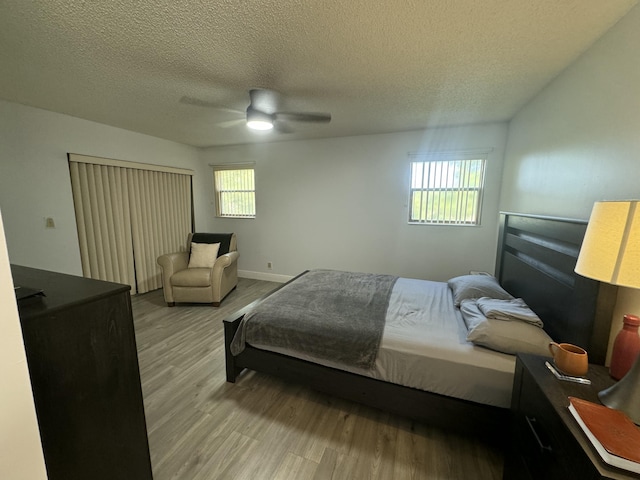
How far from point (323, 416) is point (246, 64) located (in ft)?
8.41

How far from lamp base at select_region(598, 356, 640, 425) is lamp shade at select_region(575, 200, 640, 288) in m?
0.32

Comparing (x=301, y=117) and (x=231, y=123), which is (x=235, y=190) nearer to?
(x=231, y=123)

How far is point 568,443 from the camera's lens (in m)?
0.82

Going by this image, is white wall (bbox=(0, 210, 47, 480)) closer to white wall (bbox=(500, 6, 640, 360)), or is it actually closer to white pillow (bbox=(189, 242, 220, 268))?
white wall (bbox=(500, 6, 640, 360))

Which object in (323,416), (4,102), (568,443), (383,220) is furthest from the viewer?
(383,220)

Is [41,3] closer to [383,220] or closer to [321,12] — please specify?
[321,12]

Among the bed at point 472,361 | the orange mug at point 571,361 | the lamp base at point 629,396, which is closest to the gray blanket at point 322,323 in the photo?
the bed at point 472,361

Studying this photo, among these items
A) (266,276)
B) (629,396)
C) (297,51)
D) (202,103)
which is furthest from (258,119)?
(266,276)

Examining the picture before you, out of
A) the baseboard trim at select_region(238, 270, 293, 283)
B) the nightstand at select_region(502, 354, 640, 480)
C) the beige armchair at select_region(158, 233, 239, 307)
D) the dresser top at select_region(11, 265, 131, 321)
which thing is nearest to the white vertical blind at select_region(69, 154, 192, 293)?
the beige armchair at select_region(158, 233, 239, 307)

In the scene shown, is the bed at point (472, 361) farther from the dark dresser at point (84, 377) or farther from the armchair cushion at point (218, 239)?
the armchair cushion at point (218, 239)

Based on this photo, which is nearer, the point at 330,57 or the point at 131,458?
the point at 131,458

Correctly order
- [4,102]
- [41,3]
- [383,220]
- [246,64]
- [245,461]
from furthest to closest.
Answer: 1. [383,220]
2. [4,102]
3. [246,64]
4. [245,461]
5. [41,3]

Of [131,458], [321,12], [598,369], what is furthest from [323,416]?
[321,12]

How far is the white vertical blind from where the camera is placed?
3.26 m
